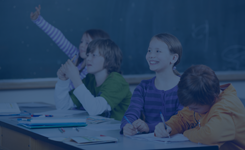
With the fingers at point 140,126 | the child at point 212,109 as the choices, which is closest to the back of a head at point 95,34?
the fingers at point 140,126

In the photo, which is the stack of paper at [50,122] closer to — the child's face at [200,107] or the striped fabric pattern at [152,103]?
the striped fabric pattern at [152,103]

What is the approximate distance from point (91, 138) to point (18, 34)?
1.64 m

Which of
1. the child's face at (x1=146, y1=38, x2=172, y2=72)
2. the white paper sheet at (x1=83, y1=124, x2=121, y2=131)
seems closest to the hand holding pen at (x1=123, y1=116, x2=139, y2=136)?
the white paper sheet at (x1=83, y1=124, x2=121, y2=131)

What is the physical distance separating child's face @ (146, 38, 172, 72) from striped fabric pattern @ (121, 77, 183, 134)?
9 cm

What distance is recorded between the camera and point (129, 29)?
261cm

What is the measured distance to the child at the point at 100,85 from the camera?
4.84ft

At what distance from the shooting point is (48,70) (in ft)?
7.85

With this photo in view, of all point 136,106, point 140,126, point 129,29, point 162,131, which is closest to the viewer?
point 162,131

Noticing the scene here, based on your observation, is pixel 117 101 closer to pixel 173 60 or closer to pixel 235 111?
pixel 173 60

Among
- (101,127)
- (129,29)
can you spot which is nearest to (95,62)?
(101,127)

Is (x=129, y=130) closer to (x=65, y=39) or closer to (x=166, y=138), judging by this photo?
(x=166, y=138)

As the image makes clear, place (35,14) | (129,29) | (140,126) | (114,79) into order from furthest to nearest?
1. (129,29)
2. (35,14)
3. (114,79)
4. (140,126)

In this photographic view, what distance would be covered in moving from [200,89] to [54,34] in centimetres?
161

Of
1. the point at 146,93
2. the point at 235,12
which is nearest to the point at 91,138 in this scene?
the point at 146,93
